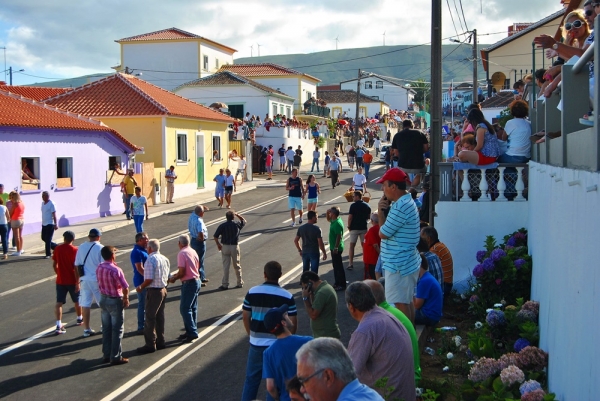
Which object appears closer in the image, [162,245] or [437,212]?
[437,212]

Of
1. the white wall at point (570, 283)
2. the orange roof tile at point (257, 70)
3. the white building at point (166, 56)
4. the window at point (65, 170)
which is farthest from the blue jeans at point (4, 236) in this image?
the orange roof tile at point (257, 70)

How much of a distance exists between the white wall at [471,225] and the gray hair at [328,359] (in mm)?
8900

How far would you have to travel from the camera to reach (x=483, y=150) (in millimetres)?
12273

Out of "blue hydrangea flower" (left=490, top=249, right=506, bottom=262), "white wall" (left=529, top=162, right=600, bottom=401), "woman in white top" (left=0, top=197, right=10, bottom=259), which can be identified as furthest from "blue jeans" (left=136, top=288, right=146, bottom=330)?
Answer: "woman in white top" (left=0, top=197, right=10, bottom=259)

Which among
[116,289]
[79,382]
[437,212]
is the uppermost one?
[437,212]

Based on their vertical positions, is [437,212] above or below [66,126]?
below

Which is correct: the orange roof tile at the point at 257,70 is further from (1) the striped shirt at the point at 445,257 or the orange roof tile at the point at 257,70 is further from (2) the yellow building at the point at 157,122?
(1) the striped shirt at the point at 445,257

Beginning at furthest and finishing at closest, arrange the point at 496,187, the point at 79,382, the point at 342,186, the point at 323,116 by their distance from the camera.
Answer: the point at 323,116, the point at 342,186, the point at 496,187, the point at 79,382

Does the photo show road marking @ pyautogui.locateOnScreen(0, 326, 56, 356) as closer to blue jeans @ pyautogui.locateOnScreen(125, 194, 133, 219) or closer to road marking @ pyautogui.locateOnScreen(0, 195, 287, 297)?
road marking @ pyautogui.locateOnScreen(0, 195, 287, 297)

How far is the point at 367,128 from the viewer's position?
73250 millimetres

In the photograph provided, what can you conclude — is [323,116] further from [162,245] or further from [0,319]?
[0,319]

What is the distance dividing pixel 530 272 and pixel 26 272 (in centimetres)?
1226

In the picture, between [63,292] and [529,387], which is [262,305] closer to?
[529,387]

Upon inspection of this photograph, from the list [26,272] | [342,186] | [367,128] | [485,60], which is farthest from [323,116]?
[26,272]
